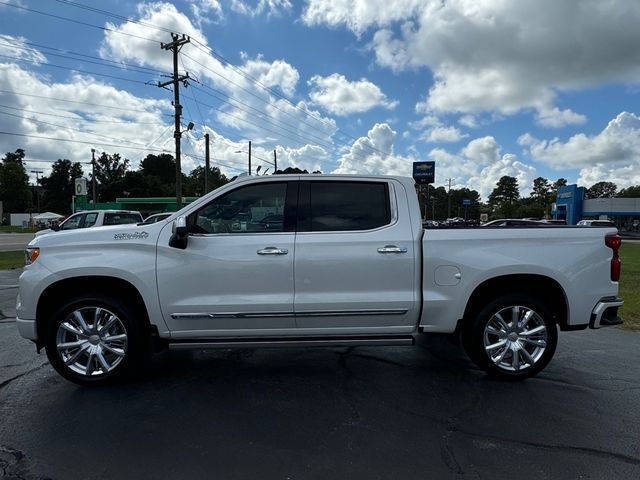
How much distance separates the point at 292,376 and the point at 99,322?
1.95 metres

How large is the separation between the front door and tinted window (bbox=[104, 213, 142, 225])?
13.5 meters

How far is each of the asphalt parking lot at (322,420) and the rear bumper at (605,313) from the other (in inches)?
24.4

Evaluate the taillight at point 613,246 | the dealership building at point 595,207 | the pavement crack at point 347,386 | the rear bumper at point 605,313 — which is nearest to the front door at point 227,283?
the pavement crack at point 347,386

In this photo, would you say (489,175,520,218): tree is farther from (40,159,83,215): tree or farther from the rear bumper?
the rear bumper

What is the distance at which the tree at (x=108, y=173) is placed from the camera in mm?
97938

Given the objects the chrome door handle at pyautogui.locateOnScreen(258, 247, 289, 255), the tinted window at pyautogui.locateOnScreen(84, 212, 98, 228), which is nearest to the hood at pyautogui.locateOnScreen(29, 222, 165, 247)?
the chrome door handle at pyautogui.locateOnScreen(258, 247, 289, 255)

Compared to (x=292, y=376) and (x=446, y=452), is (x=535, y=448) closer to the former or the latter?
(x=446, y=452)

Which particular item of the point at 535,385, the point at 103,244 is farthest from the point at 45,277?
the point at 535,385

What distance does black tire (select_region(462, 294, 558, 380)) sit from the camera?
4336mm

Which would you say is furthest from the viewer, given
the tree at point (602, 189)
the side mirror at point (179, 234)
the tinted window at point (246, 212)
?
the tree at point (602, 189)

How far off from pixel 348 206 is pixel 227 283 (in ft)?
4.55

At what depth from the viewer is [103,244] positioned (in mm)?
4148

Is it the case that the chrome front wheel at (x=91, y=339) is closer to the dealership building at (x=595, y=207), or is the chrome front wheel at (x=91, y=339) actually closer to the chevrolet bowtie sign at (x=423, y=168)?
the chevrolet bowtie sign at (x=423, y=168)

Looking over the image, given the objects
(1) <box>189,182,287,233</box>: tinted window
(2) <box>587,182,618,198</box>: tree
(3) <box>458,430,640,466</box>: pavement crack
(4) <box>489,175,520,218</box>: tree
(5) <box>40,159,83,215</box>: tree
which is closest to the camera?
(3) <box>458,430,640,466</box>: pavement crack
